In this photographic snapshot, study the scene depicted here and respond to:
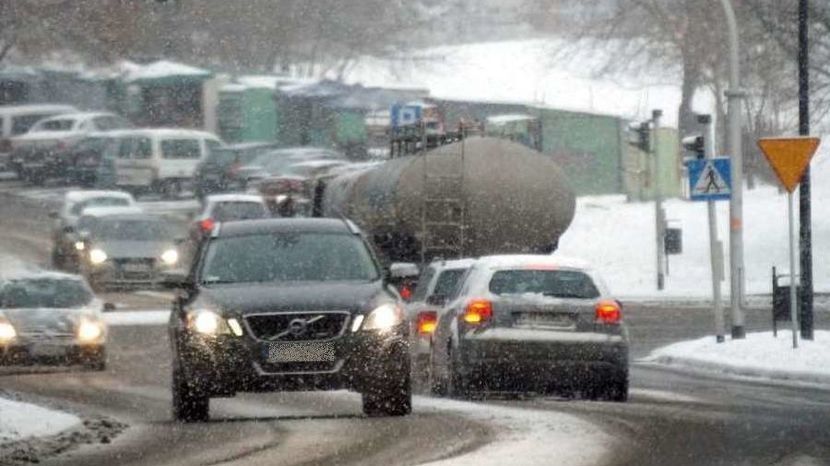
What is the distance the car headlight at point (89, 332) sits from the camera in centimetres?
3250

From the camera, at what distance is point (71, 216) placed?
53.4m

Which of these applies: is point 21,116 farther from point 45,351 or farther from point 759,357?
point 759,357

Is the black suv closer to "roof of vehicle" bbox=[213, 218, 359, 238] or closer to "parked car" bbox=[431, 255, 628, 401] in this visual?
"roof of vehicle" bbox=[213, 218, 359, 238]

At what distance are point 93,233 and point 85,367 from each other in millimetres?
16659

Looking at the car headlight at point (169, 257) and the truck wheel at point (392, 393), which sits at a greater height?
the truck wheel at point (392, 393)

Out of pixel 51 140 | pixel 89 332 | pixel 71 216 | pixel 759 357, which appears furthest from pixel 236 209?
pixel 51 140

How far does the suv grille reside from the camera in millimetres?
19344

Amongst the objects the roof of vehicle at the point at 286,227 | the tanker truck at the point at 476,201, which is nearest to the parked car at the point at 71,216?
the tanker truck at the point at 476,201

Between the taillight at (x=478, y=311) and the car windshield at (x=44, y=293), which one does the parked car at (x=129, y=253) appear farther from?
the taillight at (x=478, y=311)

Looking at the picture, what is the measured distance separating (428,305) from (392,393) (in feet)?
22.2

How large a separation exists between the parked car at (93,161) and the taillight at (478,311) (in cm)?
4482

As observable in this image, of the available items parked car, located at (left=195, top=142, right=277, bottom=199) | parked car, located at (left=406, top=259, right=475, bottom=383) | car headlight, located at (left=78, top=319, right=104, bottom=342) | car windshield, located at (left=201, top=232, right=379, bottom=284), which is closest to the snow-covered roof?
parked car, located at (left=195, top=142, right=277, bottom=199)

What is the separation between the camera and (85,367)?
107 feet

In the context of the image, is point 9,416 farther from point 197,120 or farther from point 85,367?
point 197,120
